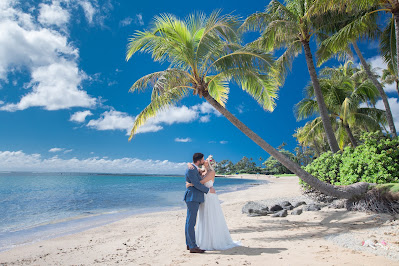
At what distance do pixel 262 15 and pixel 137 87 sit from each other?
641cm

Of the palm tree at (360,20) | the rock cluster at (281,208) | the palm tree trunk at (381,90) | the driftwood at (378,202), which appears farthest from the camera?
the palm tree trunk at (381,90)

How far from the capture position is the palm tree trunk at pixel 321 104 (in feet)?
35.1

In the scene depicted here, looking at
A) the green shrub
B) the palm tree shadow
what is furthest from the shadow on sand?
the green shrub

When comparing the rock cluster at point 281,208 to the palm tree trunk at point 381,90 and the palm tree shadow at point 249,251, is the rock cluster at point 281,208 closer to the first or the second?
the palm tree shadow at point 249,251

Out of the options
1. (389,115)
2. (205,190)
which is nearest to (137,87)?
(205,190)

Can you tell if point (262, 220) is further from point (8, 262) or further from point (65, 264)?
point (8, 262)

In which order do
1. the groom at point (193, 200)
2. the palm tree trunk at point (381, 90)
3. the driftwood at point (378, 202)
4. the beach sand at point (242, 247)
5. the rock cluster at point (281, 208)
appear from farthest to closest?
the palm tree trunk at point (381, 90), the rock cluster at point (281, 208), the driftwood at point (378, 202), the groom at point (193, 200), the beach sand at point (242, 247)

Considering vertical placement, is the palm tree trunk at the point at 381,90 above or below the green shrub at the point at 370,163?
above

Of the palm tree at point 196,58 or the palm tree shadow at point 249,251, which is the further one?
the palm tree at point 196,58

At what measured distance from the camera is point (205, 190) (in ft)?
16.8

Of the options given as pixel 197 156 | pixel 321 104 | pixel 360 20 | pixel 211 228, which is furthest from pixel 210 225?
pixel 360 20

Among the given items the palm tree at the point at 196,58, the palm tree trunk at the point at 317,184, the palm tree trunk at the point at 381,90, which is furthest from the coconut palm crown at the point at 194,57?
the palm tree trunk at the point at 381,90

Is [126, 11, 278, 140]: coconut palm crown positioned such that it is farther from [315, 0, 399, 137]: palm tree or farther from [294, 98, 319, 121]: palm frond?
[294, 98, 319, 121]: palm frond

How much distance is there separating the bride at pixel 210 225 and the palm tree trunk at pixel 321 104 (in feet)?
24.7
